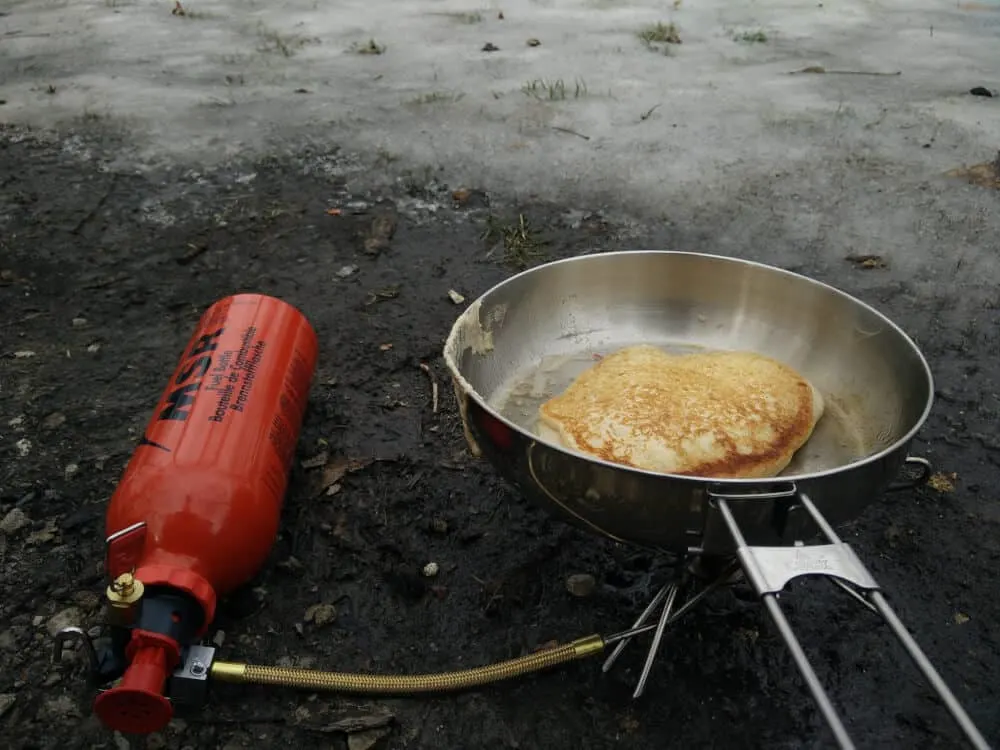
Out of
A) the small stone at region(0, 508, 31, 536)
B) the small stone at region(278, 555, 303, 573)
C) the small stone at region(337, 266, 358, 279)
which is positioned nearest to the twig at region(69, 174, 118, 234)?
the small stone at region(337, 266, 358, 279)

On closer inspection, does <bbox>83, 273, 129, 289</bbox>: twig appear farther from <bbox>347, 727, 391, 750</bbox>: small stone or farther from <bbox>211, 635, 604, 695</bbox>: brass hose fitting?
<bbox>347, 727, 391, 750</bbox>: small stone

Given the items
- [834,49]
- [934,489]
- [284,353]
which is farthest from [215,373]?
[834,49]

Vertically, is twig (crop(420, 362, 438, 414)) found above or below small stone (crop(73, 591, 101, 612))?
above

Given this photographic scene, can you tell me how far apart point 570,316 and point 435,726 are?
4.15 feet

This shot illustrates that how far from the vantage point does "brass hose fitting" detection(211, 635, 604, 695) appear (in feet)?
6.08

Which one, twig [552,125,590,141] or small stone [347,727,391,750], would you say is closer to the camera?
small stone [347,727,391,750]

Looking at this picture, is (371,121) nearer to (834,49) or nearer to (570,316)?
(570,316)

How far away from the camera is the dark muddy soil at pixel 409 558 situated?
1871 millimetres

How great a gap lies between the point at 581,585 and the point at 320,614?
2.41 ft

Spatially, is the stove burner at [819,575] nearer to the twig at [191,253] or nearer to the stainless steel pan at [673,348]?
the stainless steel pan at [673,348]

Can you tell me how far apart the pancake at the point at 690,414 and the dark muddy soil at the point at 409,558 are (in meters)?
0.49

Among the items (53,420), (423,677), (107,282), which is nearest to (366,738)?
(423,677)

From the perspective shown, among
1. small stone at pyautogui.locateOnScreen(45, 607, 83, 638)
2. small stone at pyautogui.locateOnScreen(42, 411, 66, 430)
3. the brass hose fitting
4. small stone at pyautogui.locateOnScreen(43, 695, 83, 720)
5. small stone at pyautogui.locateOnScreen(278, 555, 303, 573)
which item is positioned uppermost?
the brass hose fitting

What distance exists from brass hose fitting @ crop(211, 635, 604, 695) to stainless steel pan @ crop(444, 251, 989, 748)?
0.62 ft
